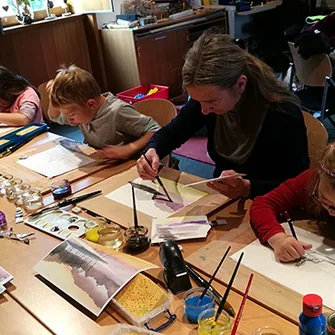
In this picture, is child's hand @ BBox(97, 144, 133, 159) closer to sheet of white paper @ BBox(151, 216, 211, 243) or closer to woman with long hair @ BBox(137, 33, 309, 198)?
woman with long hair @ BBox(137, 33, 309, 198)

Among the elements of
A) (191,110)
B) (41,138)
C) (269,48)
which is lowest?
(269,48)

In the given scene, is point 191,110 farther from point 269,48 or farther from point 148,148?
point 269,48

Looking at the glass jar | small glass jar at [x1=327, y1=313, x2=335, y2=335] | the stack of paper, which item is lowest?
the stack of paper

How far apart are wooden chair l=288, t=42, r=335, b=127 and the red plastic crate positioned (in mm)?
1167

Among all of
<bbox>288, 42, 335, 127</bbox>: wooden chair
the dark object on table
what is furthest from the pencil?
<bbox>288, 42, 335, 127</bbox>: wooden chair

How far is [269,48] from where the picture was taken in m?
5.84

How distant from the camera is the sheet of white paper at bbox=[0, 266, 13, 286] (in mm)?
1144

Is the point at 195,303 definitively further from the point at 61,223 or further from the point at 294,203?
the point at 61,223

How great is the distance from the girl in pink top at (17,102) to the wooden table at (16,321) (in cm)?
150

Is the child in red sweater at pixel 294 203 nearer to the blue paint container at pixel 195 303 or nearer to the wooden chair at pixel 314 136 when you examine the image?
the blue paint container at pixel 195 303

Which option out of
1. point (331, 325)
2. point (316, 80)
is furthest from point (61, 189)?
point (316, 80)

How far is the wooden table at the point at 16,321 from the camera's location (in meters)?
0.99

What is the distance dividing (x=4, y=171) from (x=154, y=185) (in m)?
0.68

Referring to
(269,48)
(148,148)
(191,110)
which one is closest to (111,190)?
(148,148)
